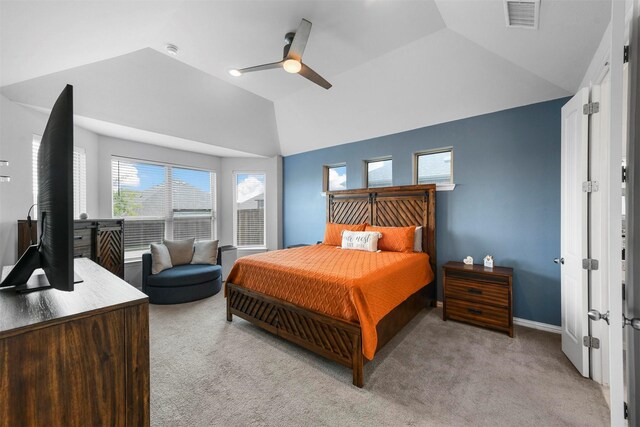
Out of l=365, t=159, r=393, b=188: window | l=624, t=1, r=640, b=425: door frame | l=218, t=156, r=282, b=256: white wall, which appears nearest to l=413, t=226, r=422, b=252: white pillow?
l=365, t=159, r=393, b=188: window

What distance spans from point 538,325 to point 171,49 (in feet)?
17.3

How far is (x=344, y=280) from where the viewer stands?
223cm

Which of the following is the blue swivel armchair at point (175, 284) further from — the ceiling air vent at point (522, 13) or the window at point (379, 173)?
the ceiling air vent at point (522, 13)

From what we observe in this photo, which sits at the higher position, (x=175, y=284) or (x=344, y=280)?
(x=344, y=280)

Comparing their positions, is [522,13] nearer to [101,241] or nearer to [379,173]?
[379,173]

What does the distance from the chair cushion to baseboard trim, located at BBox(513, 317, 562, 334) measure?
4.28 meters

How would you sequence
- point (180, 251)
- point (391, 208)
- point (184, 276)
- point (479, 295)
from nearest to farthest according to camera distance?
point (479, 295) < point (184, 276) < point (391, 208) < point (180, 251)

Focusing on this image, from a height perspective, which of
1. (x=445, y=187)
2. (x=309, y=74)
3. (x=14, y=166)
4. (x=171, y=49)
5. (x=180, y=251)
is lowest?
(x=180, y=251)

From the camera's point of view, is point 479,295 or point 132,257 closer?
point 479,295

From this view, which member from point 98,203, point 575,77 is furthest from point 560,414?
point 98,203

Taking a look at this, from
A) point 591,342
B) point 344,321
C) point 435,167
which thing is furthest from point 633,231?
point 435,167

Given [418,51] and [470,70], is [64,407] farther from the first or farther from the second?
[470,70]

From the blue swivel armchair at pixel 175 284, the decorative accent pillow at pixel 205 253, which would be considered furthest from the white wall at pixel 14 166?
the decorative accent pillow at pixel 205 253

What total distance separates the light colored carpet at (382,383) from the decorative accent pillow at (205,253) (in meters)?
1.62
